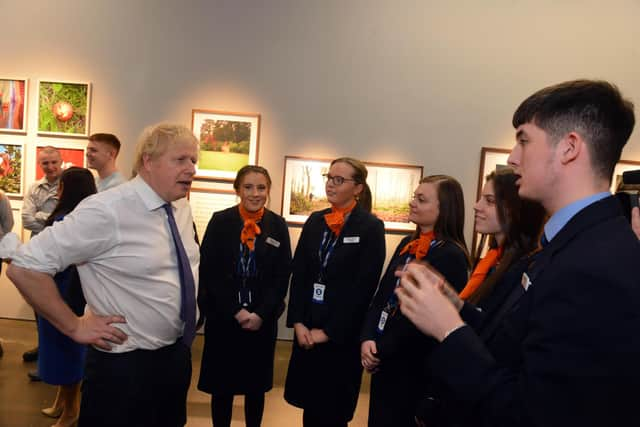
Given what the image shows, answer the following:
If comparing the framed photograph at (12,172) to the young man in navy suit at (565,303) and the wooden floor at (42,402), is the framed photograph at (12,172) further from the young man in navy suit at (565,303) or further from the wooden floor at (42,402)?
the young man in navy suit at (565,303)

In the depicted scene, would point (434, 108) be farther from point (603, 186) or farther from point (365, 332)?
point (603, 186)

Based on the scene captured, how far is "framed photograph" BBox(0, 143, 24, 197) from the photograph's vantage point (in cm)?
532

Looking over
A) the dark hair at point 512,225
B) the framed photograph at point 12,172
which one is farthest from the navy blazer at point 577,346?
the framed photograph at point 12,172

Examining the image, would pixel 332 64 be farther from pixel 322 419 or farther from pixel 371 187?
pixel 322 419

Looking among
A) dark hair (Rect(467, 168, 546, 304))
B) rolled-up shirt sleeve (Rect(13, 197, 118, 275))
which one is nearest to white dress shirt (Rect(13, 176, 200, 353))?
rolled-up shirt sleeve (Rect(13, 197, 118, 275))

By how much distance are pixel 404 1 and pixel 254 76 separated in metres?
1.99

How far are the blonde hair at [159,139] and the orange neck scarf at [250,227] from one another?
4.00 feet

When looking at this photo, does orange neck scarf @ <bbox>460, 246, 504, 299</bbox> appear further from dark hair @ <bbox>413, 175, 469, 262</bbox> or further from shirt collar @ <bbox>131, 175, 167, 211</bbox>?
shirt collar @ <bbox>131, 175, 167, 211</bbox>

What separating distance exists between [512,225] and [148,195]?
158cm

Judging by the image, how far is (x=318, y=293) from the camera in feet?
9.76

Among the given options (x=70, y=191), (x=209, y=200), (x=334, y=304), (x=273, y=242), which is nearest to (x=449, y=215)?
(x=334, y=304)

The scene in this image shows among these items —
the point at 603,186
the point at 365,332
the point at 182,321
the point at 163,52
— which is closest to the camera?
the point at 603,186

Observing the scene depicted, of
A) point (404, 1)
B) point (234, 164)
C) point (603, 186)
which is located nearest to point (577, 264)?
point (603, 186)

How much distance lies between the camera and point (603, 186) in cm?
109
